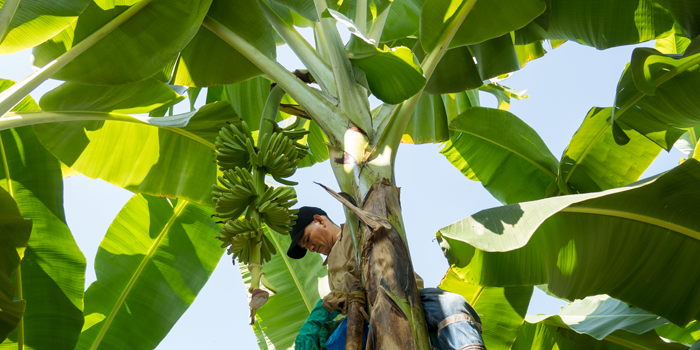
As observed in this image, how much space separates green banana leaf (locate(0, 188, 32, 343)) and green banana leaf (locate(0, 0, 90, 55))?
509mm

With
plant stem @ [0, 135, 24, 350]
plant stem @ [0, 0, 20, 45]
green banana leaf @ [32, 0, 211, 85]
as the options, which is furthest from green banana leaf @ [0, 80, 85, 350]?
plant stem @ [0, 0, 20, 45]

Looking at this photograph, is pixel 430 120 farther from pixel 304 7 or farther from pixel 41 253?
pixel 41 253

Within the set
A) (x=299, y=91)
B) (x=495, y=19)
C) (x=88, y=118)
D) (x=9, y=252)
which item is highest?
(x=495, y=19)

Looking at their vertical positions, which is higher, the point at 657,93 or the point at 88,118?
the point at 88,118

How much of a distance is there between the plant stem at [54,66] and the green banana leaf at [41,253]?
680 millimetres

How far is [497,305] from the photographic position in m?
2.25

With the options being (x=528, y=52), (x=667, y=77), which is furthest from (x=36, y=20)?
(x=667, y=77)

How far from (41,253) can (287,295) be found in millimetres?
1060

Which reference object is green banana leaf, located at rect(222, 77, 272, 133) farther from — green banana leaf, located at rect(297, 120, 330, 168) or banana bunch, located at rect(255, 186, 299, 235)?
banana bunch, located at rect(255, 186, 299, 235)

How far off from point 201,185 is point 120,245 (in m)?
0.59

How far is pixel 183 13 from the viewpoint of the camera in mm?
1658

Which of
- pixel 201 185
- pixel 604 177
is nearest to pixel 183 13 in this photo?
pixel 201 185

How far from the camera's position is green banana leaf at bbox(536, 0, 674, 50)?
199 cm

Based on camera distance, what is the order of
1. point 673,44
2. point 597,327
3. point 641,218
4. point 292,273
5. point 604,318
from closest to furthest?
point 641,218 < point 597,327 < point 604,318 < point 292,273 < point 673,44
